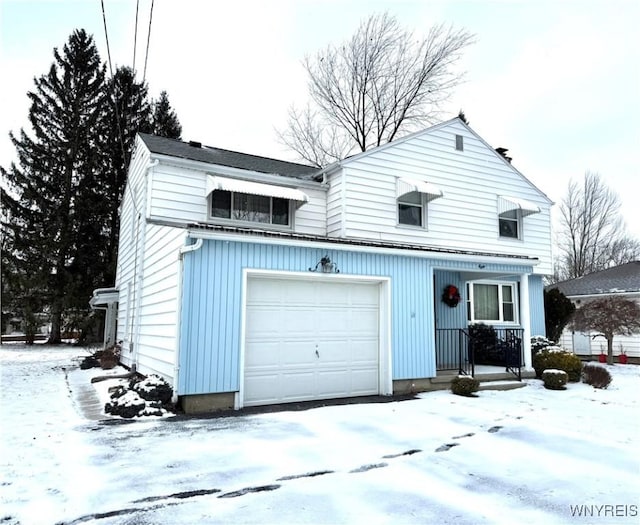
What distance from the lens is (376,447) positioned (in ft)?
17.4

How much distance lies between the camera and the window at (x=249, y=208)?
36.0ft

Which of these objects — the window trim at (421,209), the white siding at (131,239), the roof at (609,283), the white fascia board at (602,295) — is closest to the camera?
the white siding at (131,239)

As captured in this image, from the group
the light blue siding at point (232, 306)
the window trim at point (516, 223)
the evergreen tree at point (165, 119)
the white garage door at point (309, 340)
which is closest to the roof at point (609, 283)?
the window trim at point (516, 223)

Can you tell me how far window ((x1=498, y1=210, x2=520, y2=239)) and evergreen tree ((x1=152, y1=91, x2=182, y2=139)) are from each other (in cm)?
2264

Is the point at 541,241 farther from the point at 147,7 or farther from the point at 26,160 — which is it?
the point at 26,160

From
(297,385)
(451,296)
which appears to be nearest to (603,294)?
(451,296)

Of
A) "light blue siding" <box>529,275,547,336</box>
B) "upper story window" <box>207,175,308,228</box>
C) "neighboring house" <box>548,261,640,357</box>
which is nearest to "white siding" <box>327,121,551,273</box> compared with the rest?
"light blue siding" <box>529,275,547,336</box>

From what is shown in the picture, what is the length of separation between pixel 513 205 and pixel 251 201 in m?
7.98

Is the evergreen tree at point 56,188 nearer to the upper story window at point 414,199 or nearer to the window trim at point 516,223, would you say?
the upper story window at point 414,199

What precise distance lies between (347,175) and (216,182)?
3.40 meters

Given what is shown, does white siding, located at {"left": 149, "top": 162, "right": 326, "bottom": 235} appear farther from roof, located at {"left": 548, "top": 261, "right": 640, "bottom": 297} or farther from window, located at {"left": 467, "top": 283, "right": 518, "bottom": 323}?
roof, located at {"left": 548, "top": 261, "right": 640, "bottom": 297}

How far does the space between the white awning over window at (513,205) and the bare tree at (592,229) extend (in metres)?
21.1

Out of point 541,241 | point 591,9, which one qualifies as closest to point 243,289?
point 591,9

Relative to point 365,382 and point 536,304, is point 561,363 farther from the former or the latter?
point 365,382
